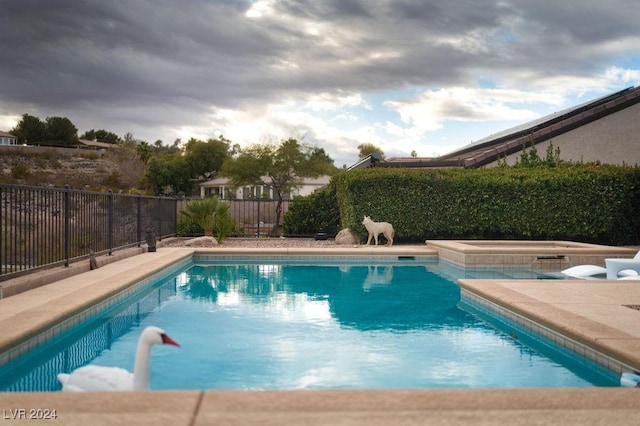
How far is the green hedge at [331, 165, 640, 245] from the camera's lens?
17172mm

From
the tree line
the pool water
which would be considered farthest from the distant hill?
the pool water

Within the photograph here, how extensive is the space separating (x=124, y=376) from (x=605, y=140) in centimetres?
2147

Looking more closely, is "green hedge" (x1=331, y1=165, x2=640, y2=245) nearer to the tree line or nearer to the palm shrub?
the palm shrub

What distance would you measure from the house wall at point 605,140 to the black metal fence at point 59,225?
13986 millimetres

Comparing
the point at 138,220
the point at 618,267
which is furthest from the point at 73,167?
the point at 618,267

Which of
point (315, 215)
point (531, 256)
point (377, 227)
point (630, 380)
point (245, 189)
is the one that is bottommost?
point (630, 380)

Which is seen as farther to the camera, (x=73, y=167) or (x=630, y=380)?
(x=73, y=167)

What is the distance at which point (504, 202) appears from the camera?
17.2 m

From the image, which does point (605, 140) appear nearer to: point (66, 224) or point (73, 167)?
point (66, 224)

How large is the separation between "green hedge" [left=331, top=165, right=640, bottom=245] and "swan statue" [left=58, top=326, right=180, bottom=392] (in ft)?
45.8

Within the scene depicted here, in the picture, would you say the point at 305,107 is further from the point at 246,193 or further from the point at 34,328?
the point at 34,328

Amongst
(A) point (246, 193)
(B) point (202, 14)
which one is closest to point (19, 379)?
(B) point (202, 14)

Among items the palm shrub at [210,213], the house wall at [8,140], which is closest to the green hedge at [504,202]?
the palm shrub at [210,213]

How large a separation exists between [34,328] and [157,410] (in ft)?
9.93
